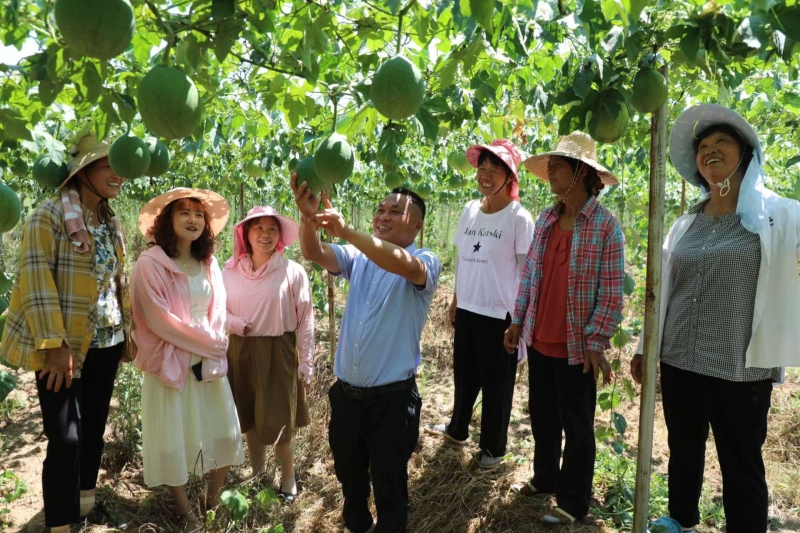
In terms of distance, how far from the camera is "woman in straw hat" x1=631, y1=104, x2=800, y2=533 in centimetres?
218

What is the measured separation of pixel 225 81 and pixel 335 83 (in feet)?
3.02

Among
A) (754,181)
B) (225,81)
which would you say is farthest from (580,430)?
(225,81)

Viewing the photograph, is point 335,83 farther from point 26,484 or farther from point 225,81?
point 26,484

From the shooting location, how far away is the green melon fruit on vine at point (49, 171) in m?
2.39

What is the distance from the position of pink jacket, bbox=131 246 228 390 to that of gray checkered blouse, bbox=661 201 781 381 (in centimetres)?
218

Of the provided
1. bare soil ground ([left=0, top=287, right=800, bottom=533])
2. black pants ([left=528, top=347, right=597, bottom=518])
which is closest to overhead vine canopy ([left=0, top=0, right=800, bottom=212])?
black pants ([left=528, top=347, right=597, bottom=518])

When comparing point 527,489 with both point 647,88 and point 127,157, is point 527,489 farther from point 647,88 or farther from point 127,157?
point 127,157

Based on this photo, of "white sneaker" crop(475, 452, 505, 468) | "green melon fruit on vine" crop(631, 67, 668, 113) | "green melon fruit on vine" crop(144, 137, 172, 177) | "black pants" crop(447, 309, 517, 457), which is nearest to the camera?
"green melon fruit on vine" crop(631, 67, 668, 113)

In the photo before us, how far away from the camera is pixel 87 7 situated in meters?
1.10

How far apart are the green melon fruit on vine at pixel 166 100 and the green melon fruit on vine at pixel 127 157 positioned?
1.21 ft

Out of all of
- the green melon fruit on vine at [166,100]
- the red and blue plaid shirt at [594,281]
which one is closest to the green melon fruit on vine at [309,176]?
the green melon fruit on vine at [166,100]

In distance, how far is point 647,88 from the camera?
1.70m

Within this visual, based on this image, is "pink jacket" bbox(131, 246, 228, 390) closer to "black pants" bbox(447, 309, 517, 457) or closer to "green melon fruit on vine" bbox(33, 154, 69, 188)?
"green melon fruit on vine" bbox(33, 154, 69, 188)

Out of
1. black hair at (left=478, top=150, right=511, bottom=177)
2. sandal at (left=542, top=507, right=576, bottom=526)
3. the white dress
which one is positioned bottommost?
sandal at (left=542, top=507, right=576, bottom=526)
